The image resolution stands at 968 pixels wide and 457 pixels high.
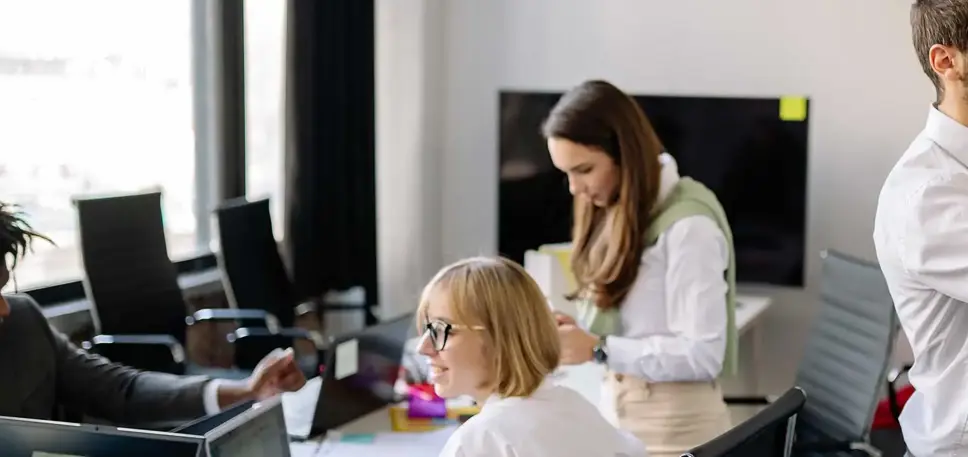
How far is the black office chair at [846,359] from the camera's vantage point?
10.5ft

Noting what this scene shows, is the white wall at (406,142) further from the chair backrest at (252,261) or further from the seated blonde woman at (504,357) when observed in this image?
the seated blonde woman at (504,357)

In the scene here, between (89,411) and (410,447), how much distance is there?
2.26 ft

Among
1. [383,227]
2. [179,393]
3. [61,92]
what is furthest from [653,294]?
[383,227]

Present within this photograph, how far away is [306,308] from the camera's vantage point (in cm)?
441

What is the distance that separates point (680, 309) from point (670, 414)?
8.3 inches

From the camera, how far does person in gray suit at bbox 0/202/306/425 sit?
2.20 m

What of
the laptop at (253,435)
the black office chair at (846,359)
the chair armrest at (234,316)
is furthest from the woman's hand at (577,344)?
the chair armrest at (234,316)

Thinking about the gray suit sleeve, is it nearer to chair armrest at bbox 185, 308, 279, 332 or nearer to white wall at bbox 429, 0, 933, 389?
chair armrest at bbox 185, 308, 279, 332

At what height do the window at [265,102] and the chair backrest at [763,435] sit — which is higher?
the window at [265,102]

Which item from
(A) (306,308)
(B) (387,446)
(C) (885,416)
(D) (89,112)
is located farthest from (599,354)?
(A) (306,308)

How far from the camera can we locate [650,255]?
2199mm

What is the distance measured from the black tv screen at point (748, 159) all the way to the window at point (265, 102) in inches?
37.7

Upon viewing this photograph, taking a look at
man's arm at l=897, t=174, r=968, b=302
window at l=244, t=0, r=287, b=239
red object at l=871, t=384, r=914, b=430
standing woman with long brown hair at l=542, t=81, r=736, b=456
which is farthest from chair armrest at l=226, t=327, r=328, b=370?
man's arm at l=897, t=174, r=968, b=302

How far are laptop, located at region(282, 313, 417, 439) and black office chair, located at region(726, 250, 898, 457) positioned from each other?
4.46 ft
